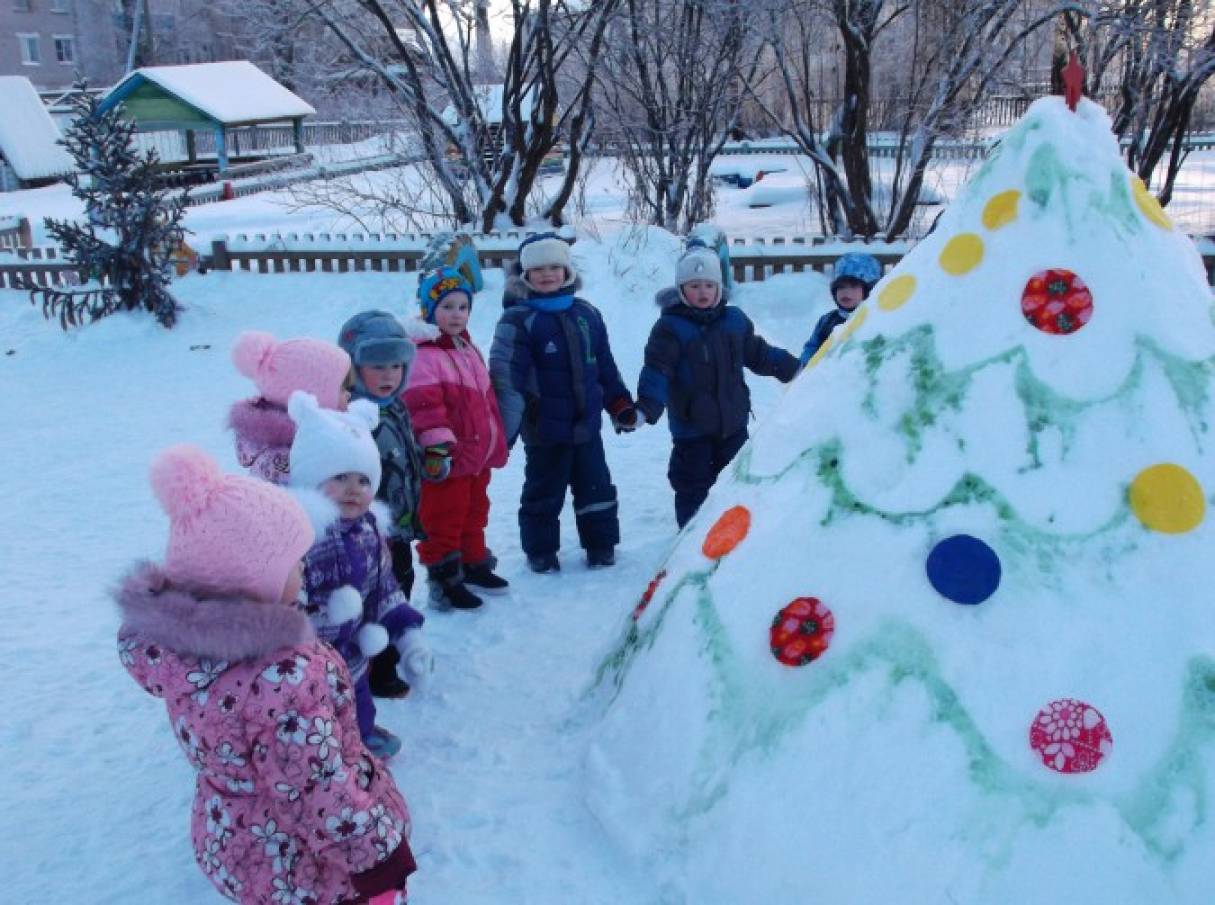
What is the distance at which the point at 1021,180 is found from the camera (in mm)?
3035

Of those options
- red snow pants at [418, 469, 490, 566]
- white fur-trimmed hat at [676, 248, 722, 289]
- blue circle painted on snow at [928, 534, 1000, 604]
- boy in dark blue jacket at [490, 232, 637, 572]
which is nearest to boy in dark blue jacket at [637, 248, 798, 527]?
white fur-trimmed hat at [676, 248, 722, 289]

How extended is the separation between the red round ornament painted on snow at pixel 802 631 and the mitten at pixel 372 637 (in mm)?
1109

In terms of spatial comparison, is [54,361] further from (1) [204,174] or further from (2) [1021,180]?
(1) [204,174]

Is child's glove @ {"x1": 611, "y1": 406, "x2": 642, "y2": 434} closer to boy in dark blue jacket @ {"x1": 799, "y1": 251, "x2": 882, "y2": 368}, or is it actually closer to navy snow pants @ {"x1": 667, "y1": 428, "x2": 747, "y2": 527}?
navy snow pants @ {"x1": 667, "y1": 428, "x2": 747, "y2": 527}

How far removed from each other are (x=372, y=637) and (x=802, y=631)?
1215 millimetres

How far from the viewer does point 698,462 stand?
17.2 ft

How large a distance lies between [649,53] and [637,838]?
12.0 metres

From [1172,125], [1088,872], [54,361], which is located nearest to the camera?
[1088,872]

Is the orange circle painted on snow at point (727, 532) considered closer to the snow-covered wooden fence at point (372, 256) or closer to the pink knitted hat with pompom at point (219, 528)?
the pink knitted hat with pompom at point (219, 528)

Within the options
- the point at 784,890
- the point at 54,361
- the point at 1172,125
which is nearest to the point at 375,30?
the point at 54,361

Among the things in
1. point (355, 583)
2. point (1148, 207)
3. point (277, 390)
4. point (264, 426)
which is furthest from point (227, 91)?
point (1148, 207)

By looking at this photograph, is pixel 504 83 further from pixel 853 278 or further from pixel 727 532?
pixel 727 532

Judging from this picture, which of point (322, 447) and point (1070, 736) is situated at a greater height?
point (322, 447)

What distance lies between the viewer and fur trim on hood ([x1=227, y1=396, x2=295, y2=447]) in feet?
11.6
